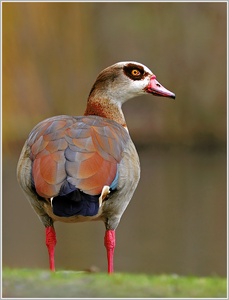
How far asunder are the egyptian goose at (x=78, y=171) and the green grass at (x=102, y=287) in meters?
0.65

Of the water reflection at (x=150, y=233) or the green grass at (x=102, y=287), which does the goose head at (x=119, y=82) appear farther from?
the green grass at (x=102, y=287)

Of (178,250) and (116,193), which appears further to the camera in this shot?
(178,250)

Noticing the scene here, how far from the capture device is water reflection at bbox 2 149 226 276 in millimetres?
8977

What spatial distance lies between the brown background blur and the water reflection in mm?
18

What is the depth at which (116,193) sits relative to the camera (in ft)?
19.1

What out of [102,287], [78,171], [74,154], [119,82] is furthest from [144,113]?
[102,287]

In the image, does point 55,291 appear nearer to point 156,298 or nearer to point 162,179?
point 156,298

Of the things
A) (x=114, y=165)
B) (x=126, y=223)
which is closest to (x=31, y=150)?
(x=114, y=165)

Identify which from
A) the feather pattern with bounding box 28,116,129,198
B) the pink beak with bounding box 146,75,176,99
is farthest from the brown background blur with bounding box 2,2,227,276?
the feather pattern with bounding box 28,116,129,198

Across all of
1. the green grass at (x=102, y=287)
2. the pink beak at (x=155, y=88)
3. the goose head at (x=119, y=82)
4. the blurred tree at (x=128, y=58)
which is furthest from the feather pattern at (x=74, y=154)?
the blurred tree at (x=128, y=58)

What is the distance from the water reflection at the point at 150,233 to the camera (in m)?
8.98

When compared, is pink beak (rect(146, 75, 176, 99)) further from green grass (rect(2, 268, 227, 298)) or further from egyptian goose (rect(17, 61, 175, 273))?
green grass (rect(2, 268, 227, 298))

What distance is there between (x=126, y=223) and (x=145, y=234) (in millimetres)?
1244

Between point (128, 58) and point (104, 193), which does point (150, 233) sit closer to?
point (104, 193)
